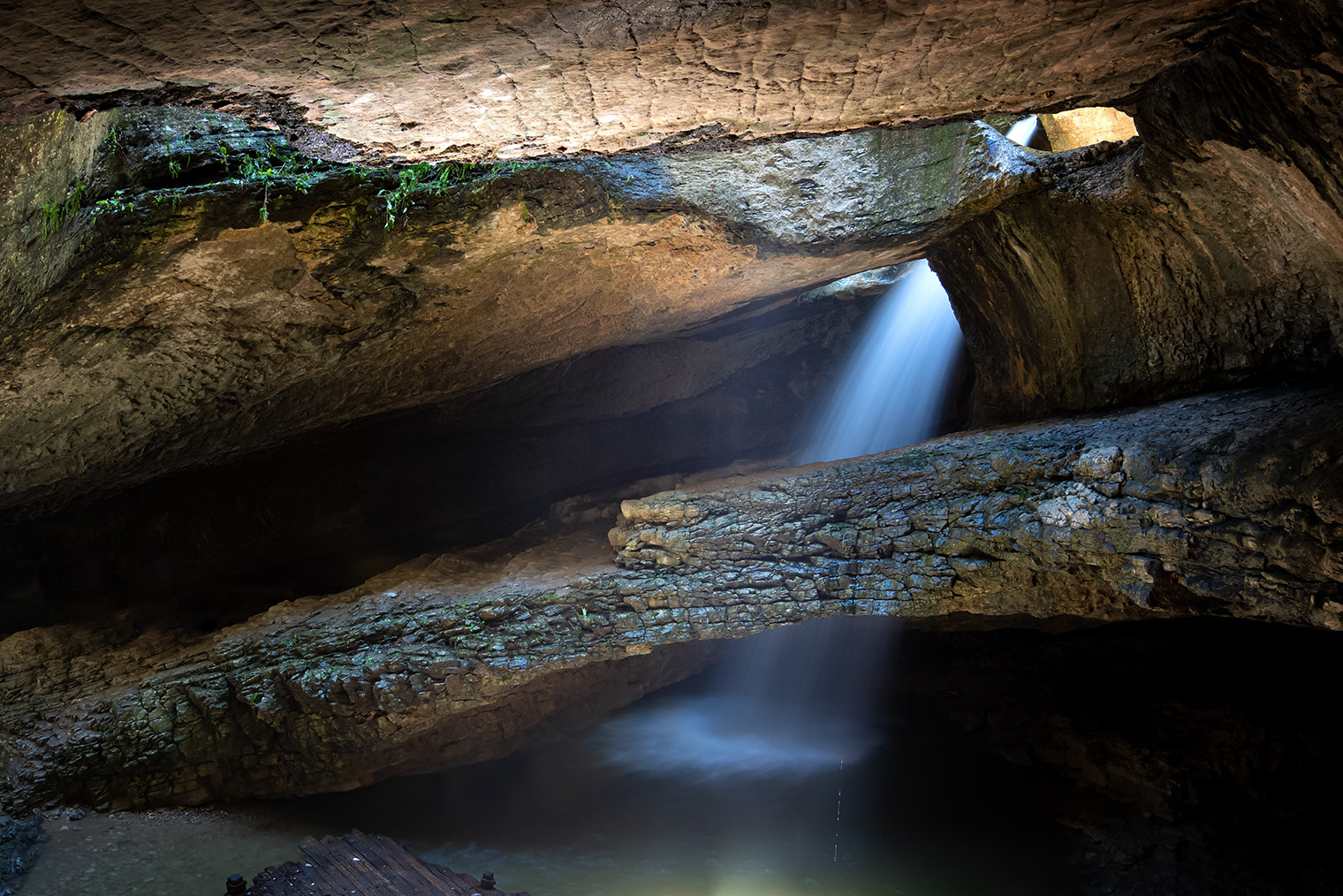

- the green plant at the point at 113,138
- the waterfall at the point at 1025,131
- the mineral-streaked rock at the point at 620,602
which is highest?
the waterfall at the point at 1025,131

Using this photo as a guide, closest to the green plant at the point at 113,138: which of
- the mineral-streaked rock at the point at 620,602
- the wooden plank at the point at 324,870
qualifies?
the mineral-streaked rock at the point at 620,602

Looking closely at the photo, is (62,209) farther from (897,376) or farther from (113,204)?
(897,376)

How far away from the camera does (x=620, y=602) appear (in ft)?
18.9

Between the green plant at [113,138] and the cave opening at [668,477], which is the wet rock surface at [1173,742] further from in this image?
the green plant at [113,138]

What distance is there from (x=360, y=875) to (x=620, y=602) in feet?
7.76

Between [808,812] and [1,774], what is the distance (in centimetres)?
622

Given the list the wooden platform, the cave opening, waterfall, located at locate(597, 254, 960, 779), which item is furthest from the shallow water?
the wooden platform

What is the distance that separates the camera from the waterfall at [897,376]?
30.9 ft

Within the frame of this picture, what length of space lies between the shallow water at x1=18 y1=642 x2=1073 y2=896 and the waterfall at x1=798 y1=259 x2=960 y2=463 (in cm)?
352

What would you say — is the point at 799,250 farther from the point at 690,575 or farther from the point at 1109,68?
the point at 1109,68

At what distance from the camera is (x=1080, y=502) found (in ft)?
15.3

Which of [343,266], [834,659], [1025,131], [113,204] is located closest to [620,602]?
[343,266]

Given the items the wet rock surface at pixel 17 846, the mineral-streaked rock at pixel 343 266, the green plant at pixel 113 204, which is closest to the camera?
the green plant at pixel 113 204

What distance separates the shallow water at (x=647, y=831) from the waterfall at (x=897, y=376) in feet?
11.6
